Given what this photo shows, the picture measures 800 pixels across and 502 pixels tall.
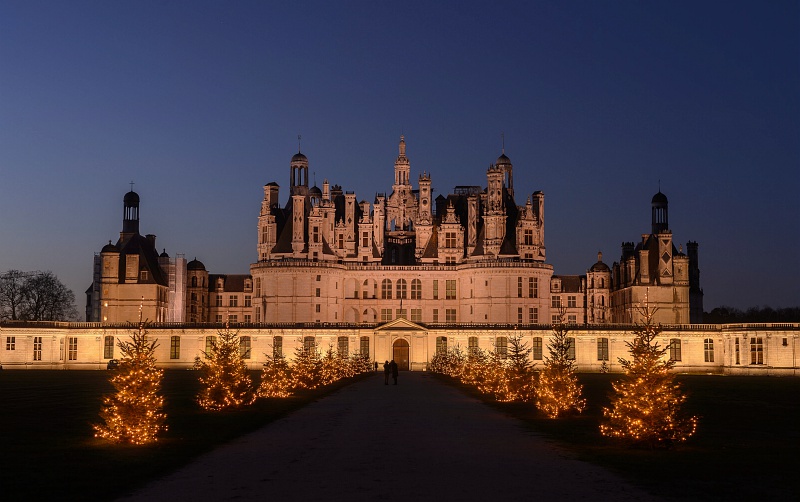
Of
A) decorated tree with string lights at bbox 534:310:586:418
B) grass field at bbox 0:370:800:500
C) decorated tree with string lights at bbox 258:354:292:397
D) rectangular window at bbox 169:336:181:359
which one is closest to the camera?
grass field at bbox 0:370:800:500

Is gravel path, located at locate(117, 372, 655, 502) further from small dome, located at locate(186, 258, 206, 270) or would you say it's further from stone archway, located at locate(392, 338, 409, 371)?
small dome, located at locate(186, 258, 206, 270)

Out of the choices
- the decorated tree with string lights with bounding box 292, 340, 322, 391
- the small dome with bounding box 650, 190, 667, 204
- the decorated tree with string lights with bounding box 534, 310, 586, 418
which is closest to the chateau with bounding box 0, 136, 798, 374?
the small dome with bounding box 650, 190, 667, 204

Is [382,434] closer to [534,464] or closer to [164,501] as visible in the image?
→ [534,464]

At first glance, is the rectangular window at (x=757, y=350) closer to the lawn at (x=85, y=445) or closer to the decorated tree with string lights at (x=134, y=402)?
the lawn at (x=85, y=445)

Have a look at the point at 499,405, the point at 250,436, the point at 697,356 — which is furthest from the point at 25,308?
the point at 250,436

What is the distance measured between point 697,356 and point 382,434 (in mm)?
71229

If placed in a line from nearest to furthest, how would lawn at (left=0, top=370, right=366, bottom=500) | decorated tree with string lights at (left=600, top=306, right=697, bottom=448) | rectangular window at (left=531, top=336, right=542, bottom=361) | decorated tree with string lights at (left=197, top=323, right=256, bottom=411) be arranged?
lawn at (left=0, top=370, right=366, bottom=500)
decorated tree with string lights at (left=600, top=306, right=697, bottom=448)
decorated tree with string lights at (left=197, top=323, right=256, bottom=411)
rectangular window at (left=531, top=336, right=542, bottom=361)

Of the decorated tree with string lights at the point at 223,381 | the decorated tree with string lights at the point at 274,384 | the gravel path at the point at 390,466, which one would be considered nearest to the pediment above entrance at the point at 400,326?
the decorated tree with string lights at the point at 274,384

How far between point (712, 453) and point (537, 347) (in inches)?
2800

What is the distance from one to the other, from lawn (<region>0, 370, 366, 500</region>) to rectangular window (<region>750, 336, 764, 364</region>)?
54773mm

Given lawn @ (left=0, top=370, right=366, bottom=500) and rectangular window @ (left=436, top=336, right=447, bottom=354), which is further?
rectangular window @ (left=436, top=336, right=447, bottom=354)

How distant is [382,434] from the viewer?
94.7 feet

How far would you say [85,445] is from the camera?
25.6m

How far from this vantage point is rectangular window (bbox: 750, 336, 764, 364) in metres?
87.0
